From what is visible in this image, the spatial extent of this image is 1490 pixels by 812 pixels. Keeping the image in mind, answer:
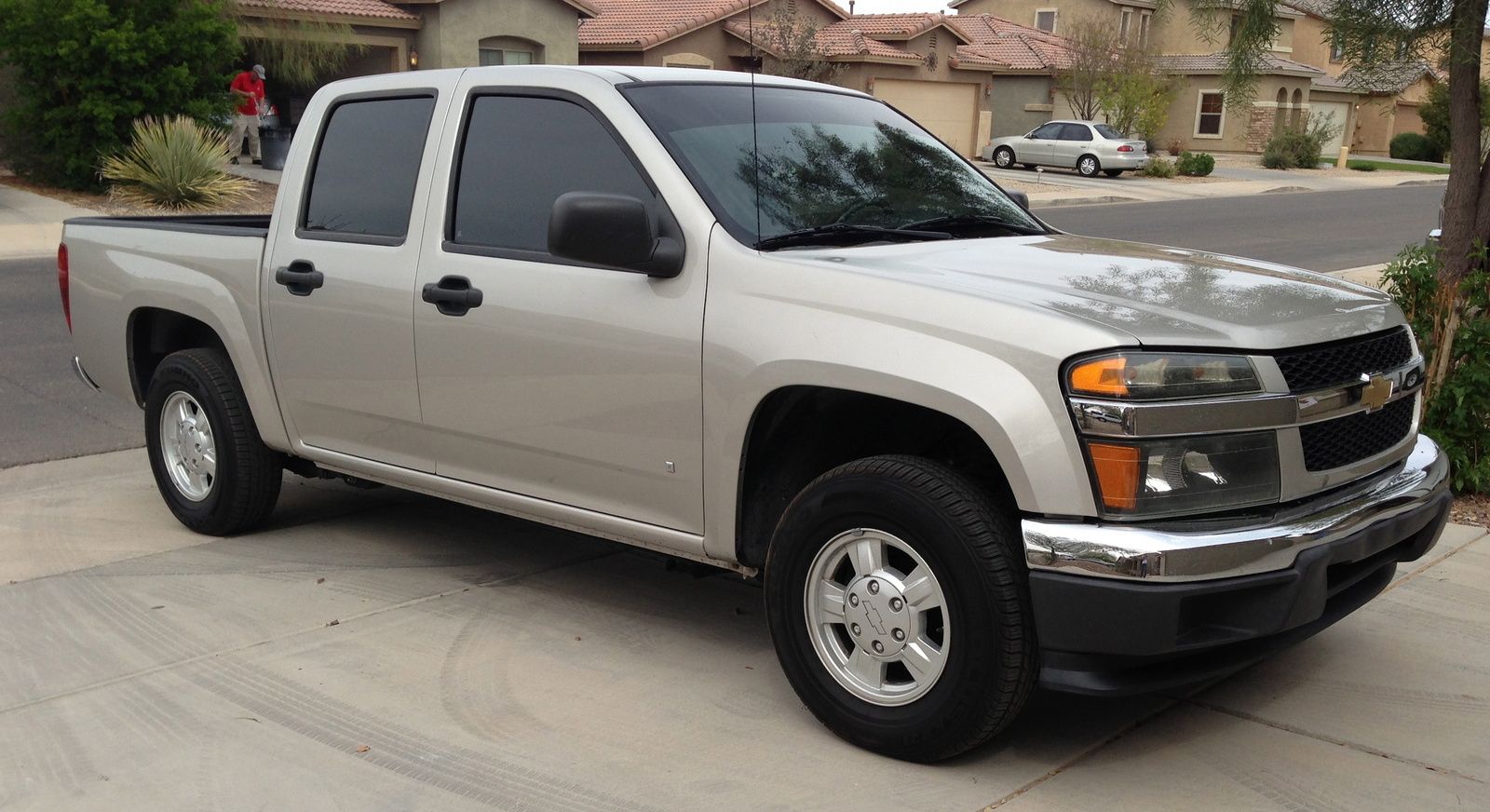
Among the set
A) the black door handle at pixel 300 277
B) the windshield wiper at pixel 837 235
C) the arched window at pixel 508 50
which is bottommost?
the black door handle at pixel 300 277

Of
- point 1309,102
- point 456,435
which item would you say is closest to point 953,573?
point 456,435

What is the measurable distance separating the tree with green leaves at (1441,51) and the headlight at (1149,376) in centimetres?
430

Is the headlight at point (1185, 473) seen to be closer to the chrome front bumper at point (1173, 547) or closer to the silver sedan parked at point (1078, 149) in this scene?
the chrome front bumper at point (1173, 547)

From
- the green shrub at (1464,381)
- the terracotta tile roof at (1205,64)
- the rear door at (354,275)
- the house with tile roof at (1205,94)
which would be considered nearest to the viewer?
the rear door at (354,275)

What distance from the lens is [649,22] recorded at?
1526 inches

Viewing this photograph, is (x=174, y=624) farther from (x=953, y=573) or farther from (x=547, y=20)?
(x=547, y=20)

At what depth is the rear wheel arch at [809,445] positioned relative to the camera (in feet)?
13.7

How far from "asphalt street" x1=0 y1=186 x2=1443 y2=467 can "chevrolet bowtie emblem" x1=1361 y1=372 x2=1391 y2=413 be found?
6.35 metres

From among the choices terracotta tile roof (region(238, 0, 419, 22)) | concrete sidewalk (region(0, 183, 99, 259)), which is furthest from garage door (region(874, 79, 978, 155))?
concrete sidewalk (region(0, 183, 99, 259))

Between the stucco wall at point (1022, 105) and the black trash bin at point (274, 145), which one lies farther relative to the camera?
the stucco wall at point (1022, 105)

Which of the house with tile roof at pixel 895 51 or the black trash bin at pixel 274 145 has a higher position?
the house with tile roof at pixel 895 51

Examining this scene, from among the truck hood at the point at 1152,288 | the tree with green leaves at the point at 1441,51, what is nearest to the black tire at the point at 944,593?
the truck hood at the point at 1152,288

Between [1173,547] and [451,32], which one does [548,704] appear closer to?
[1173,547]

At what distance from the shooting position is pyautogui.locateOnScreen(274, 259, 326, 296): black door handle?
212 inches
